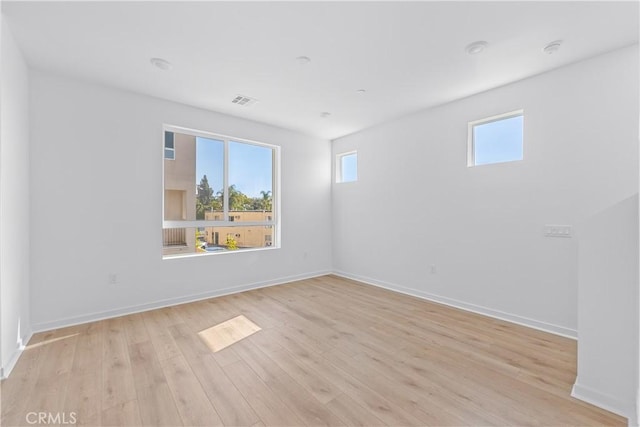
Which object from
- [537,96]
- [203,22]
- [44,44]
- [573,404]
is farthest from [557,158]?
[44,44]

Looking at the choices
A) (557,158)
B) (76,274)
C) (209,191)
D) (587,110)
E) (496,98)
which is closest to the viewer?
(587,110)

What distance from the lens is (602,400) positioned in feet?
5.67

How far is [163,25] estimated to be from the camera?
218 centimetres

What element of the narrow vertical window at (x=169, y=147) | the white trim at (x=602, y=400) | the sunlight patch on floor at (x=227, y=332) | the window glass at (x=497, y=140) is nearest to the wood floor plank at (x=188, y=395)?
the sunlight patch on floor at (x=227, y=332)

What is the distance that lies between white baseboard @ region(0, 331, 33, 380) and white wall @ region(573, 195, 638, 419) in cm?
404

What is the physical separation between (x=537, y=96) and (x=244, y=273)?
4.43 m

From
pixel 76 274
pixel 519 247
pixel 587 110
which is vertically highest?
pixel 587 110

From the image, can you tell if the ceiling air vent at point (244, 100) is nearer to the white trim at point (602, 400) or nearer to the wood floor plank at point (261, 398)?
the wood floor plank at point (261, 398)

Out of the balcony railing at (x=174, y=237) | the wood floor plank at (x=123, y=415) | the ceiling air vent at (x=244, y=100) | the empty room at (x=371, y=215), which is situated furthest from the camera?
the balcony railing at (x=174, y=237)

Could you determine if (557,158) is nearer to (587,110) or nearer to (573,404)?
(587,110)

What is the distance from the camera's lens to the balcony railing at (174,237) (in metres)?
3.76

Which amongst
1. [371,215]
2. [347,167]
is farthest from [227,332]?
[347,167]

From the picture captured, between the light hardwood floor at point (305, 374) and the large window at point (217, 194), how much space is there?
1234 millimetres

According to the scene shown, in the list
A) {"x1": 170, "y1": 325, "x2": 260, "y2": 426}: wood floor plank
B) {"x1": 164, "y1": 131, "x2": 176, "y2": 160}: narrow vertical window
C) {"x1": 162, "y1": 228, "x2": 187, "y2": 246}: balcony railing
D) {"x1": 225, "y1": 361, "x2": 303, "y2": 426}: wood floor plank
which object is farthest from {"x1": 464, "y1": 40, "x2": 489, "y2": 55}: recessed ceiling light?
{"x1": 162, "y1": 228, "x2": 187, "y2": 246}: balcony railing
